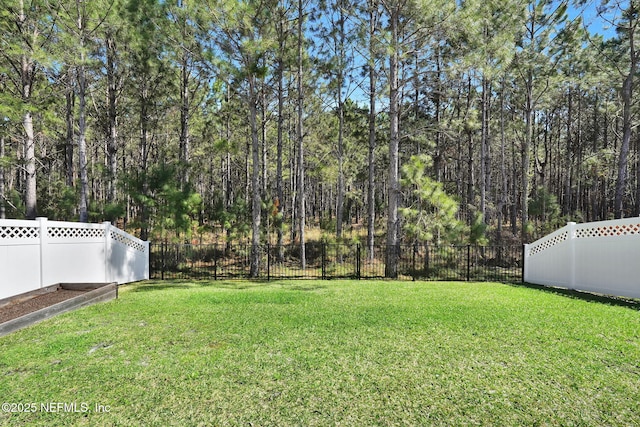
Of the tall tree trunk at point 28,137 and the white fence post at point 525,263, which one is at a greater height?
the tall tree trunk at point 28,137

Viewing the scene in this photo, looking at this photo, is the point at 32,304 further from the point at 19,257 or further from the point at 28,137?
the point at 28,137

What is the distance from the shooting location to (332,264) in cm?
1352

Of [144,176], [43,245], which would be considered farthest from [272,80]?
[43,245]

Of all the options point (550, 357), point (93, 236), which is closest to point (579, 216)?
point (550, 357)

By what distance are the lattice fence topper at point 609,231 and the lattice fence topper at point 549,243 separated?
38 cm

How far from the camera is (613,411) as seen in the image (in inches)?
110

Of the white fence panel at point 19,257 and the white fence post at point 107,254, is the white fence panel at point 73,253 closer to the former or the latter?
the white fence post at point 107,254

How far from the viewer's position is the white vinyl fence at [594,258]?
761cm

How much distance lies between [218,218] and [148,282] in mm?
5932

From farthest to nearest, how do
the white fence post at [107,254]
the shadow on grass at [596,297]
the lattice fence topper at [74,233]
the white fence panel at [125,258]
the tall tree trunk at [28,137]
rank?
the tall tree trunk at [28,137] → the white fence panel at [125,258] → the white fence post at [107,254] → the lattice fence topper at [74,233] → the shadow on grass at [596,297]

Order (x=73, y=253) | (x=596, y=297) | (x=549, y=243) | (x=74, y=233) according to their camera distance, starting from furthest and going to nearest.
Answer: (x=549, y=243)
(x=74, y=233)
(x=73, y=253)
(x=596, y=297)

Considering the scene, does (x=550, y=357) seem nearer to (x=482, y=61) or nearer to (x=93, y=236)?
(x=482, y=61)

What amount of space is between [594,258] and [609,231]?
79 centimetres

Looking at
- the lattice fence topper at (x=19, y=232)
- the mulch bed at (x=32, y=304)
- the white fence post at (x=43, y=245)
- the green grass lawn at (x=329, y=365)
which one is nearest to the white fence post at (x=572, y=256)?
the green grass lawn at (x=329, y=365)
